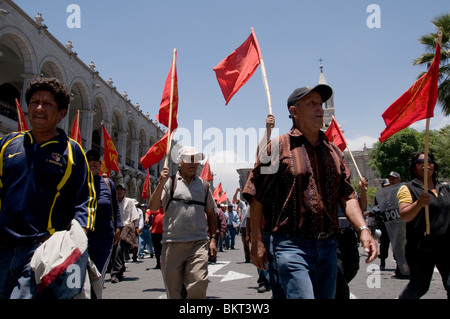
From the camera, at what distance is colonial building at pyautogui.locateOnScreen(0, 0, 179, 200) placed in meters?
17.9

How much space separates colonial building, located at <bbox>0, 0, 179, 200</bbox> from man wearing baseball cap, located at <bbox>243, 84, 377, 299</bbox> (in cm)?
1151

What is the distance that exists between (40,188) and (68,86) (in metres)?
21.7

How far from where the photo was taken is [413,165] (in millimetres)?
4492

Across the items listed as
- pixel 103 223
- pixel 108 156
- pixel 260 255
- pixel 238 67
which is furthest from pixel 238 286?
pixel 108 156

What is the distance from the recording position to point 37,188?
2322 millimetres

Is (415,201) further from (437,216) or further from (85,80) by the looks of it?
(85,80)

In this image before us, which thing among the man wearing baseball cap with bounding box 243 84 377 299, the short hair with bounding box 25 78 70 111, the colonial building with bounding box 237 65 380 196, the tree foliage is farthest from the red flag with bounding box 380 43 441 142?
the colonial building with bounding box 237 65 380 196

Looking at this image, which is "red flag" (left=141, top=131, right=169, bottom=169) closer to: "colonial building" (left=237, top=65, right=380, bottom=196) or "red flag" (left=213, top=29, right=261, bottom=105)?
"red flag" (left=213, top=29, right=261, bottom=105)

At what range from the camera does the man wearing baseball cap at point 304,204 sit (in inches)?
103

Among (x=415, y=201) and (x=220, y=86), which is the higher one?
(x=220, y=86)

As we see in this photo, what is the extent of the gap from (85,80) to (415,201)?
23997 mm

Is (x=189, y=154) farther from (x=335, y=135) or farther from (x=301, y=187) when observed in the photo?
(x=335, y=135)
